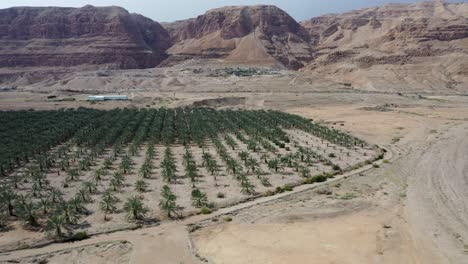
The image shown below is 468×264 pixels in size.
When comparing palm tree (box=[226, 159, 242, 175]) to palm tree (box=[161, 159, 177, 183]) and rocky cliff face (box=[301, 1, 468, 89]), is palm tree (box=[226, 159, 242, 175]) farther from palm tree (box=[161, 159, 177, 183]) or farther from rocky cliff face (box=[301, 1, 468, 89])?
rocky cliff face (box=[301, 1, 468, 89])

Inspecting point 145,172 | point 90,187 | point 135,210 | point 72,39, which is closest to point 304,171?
point 145,172

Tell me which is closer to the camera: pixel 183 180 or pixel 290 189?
pixel 290 189

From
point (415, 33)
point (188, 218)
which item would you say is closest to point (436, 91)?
point (415, 33)

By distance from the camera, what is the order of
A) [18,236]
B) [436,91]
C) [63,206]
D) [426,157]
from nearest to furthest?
[18,236] < [63,206] < [426,157] < [436,91]

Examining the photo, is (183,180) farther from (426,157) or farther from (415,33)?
(415,33)

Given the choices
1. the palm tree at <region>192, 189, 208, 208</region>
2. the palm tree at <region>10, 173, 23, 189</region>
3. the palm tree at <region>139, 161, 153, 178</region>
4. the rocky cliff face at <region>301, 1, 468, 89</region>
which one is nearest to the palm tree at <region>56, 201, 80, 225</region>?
the palm tree at <region>10, 173, 23, 189</region>

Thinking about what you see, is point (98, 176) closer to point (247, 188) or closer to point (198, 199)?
point (198, 199)

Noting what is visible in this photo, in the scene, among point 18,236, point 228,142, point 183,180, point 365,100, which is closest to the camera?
point 18,236
